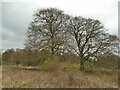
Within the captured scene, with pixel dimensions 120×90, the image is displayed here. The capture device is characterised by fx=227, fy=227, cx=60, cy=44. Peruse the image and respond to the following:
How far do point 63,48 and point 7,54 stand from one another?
31.2 feet

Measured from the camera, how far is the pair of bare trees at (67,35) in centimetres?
2459

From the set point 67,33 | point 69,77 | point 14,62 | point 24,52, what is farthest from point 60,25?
point 69,77

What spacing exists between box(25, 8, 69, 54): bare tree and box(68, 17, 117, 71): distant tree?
135 centimetres

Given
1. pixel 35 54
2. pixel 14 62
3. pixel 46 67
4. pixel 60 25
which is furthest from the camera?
pixel 14 62

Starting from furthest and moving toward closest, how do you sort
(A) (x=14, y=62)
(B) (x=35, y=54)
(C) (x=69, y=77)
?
(A) (x=14, y=62), (B) (x=35, y=54), (C) (x=69, y=77)

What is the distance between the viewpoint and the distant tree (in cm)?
2569

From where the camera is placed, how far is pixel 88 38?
2678 centimetres

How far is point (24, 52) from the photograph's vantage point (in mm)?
25609

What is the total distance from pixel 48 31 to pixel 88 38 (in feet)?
16.1

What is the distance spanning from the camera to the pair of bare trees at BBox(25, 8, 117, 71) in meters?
24.6

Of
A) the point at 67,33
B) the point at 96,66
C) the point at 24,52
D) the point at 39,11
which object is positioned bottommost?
the point at 96,66

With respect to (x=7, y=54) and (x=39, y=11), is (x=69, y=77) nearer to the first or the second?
(x=39, y=11)

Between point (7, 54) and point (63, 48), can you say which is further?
point (7, 54)

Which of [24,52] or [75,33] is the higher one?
[75,33]
